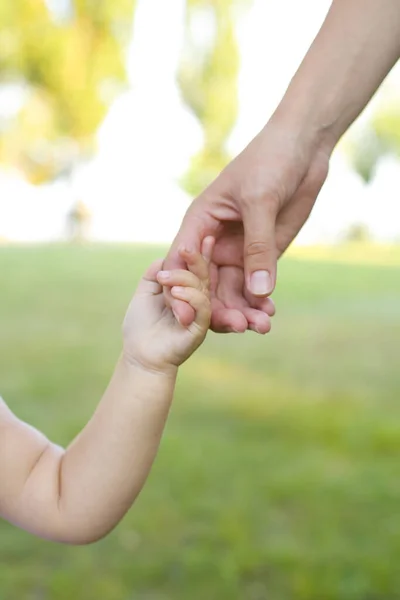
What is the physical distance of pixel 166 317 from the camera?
3.22 feet

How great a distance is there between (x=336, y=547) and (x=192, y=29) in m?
13.4

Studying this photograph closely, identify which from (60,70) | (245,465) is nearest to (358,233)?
(60,70)

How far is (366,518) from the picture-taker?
2164mm

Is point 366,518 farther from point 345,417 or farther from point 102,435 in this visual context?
point 102,435

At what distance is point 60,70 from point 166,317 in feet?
41.0

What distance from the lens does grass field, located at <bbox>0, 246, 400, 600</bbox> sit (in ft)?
6.07

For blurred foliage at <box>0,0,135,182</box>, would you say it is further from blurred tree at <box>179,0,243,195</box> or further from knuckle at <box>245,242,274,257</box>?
knuckle at <box>245,242,274,257</box>

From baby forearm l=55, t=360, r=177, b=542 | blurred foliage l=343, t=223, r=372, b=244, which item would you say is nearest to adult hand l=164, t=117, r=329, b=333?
baby forearm l=55, t=360, r=177, b=542

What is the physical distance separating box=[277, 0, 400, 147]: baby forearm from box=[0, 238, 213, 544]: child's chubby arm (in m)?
0.25

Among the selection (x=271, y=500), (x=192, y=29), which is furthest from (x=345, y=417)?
(x=192, y=29)

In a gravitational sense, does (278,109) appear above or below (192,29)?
below

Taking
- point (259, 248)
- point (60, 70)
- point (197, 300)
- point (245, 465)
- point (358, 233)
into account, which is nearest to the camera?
point (197, 300)

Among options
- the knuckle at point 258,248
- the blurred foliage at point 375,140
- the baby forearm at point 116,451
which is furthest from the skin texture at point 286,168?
the blurred foliage at point 375,140

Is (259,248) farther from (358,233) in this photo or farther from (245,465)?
(358,233)
